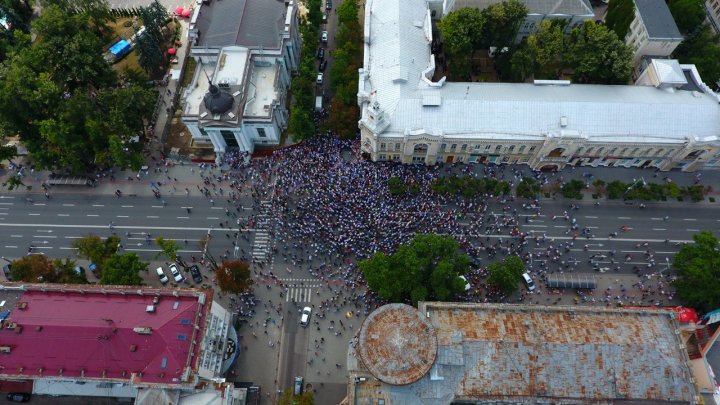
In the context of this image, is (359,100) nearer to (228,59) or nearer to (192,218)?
(228,59)

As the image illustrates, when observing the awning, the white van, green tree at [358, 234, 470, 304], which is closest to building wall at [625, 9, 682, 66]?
the awning

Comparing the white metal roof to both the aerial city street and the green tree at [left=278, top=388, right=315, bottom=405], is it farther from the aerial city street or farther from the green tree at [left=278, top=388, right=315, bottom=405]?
the green tree at [left=278, top=388, right=315, bottom=405]

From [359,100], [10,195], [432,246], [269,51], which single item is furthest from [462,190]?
[10,195]

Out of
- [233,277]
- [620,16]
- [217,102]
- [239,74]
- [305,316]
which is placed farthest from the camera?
[620,16]

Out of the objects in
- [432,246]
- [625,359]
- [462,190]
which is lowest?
[625,359]

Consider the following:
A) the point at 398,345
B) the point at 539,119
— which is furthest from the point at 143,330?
the point at 539,119

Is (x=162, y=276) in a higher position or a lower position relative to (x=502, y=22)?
lower

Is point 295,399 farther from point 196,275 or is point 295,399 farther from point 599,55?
point 599,55

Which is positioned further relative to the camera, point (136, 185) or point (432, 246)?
point (136, 185)

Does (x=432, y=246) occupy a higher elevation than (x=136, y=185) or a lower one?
lower
